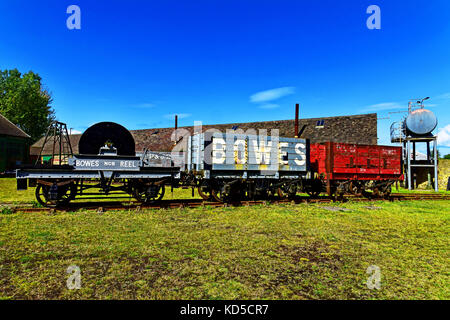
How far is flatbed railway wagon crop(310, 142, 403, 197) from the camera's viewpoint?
1469cm

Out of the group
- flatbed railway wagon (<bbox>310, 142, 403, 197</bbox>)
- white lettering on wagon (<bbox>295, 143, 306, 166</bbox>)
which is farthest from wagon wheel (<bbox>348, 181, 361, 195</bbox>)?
white lettering on wagon (<bbox>295, 143, 306, 166</bbox>)

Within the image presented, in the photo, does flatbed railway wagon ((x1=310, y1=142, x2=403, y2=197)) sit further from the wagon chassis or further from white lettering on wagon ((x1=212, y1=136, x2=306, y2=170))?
the wagon chassis

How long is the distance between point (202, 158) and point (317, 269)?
25.9ft

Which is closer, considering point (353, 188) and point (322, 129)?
point (353, 188)

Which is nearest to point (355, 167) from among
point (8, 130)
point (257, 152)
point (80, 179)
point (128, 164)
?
point (257, 152)

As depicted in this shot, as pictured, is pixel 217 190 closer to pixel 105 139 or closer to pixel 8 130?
pixel 105 139

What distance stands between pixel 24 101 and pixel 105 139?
144 feet

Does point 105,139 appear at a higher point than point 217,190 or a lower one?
→ higher

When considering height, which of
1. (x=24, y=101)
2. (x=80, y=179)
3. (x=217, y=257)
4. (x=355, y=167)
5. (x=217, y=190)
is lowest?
(x=217, y=257)

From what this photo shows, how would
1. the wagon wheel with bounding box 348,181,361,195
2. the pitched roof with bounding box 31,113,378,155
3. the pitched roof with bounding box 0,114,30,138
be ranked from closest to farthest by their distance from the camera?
the wagon wheel with bounding box 348,181,361,195
the pitched roof with bounding box 31,113,378,155
the pitched roof with bounding box 0,114,30,138

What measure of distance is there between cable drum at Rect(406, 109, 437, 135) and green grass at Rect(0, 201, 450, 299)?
22.6 meters

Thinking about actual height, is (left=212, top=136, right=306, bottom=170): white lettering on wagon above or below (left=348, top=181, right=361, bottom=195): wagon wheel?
above

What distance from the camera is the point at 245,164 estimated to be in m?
12.3
